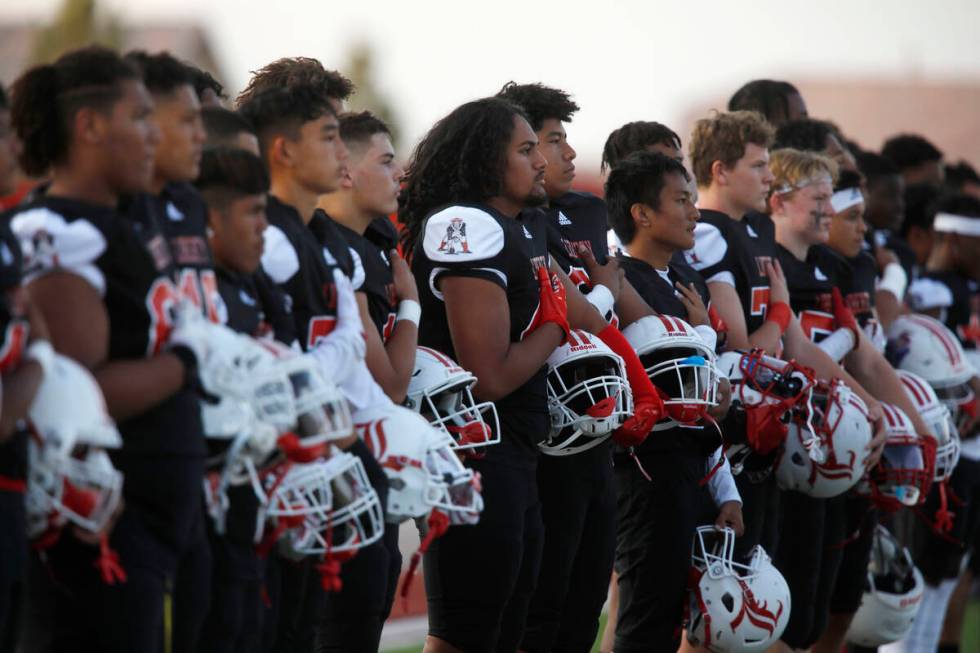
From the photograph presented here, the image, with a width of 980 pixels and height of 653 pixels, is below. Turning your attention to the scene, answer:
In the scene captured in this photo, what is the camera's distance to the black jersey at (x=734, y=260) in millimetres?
5312

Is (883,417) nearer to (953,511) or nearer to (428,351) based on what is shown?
(953,511)

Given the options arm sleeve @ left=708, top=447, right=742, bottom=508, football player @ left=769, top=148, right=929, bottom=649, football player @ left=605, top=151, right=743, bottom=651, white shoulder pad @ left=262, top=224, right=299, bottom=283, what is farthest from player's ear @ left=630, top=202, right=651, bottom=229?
white shoulder pad @ left=262, top=224, right=299, bottom=283

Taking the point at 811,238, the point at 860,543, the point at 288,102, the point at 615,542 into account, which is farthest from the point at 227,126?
the point at 860,543

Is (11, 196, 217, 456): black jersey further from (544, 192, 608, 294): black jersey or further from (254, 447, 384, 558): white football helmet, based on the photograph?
(544, 192, 608, 294): black jersey

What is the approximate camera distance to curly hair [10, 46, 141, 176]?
Result: 311cm

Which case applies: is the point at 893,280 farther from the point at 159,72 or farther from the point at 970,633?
the point at 159,72

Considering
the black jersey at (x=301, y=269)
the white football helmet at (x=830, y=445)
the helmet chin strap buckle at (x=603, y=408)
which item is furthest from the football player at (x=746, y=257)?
the black jersey at (x=301, y=269)

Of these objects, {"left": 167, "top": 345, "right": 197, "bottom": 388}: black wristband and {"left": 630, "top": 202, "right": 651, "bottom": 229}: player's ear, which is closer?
{"left": 167, "top": 345, "right": 197, "bottom": 388}: black wristband

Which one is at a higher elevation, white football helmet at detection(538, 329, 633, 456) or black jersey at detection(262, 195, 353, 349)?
black jersey at detection(262, 195, 353, 349)

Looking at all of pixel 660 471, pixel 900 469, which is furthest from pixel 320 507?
pixel 900 469

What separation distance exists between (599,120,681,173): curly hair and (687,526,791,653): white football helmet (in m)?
1.35

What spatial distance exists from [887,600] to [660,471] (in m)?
1.66

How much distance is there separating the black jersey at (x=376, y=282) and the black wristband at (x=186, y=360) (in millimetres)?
983

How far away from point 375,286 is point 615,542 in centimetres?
117
